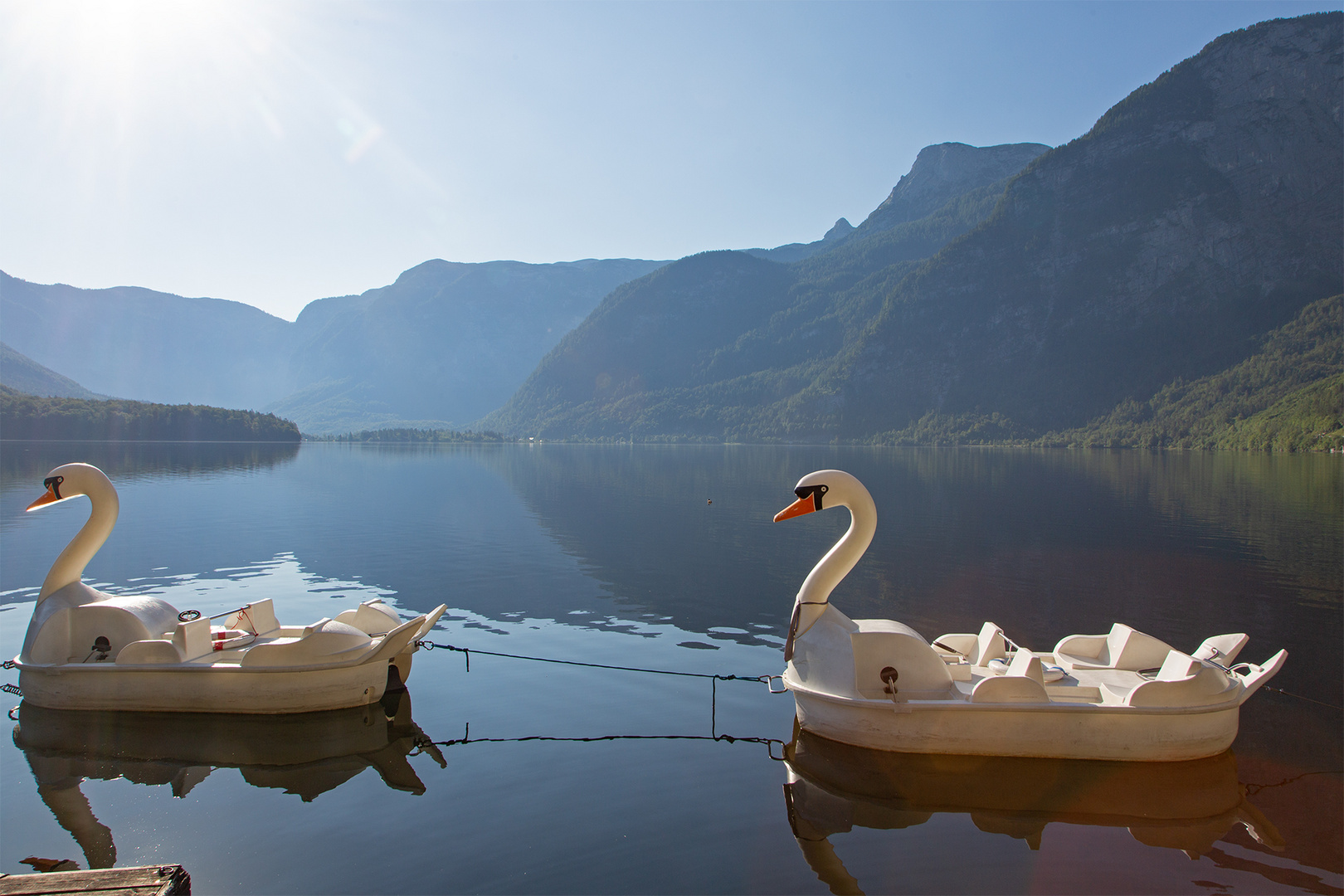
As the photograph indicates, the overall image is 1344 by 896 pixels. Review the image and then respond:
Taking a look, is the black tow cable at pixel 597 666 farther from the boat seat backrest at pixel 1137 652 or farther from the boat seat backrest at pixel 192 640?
the boat seat backrest at pixel 1137 652

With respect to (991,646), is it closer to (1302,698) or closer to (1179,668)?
(1179,668)

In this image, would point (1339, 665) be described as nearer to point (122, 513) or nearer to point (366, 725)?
point (366, 725)

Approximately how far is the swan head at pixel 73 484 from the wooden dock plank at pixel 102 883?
30.3ft

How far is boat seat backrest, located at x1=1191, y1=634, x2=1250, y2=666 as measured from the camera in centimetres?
1002

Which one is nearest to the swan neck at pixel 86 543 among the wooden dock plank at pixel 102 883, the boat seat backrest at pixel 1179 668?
the wooden dock plank at pixel 102 883

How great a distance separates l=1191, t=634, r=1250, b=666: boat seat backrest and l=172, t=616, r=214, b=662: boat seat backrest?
14.3m

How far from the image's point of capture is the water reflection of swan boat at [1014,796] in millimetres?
7927

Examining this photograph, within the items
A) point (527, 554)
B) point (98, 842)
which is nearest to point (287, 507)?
point (527, 554)

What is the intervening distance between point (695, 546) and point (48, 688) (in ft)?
69.5

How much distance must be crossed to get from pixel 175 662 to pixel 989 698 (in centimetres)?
1109

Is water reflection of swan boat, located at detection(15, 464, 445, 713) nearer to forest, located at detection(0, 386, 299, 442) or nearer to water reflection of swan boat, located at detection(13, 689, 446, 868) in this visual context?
water reflection of swan boat, located at detection(13, 689, 446, 868)

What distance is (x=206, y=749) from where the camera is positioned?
9.74 metres

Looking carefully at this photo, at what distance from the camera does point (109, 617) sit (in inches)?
429

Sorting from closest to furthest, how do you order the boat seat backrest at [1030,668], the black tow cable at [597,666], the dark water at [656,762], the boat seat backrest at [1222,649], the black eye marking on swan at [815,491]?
the dark water at [656,762] → the boat seat backrest at [1030,668] → the boat seat backrest at [1222,649] → the black eye marking on swan at [815,491] → the black tow cable at [597,666]
